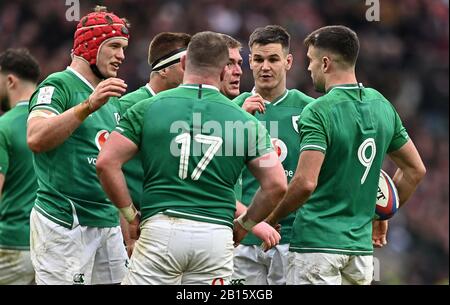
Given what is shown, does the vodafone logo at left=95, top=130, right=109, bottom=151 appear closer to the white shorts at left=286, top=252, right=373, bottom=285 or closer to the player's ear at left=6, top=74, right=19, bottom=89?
the white shorts at left=286, top=252, right=373, bottom=285

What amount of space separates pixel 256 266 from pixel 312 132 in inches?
64.0

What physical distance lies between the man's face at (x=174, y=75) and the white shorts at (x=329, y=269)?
1.86 metres

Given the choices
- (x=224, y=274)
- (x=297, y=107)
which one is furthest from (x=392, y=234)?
A: (x=224, y=274)

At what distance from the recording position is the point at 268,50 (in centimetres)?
830

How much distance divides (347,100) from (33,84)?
10.4 ft

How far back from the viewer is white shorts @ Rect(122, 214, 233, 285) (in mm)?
6391

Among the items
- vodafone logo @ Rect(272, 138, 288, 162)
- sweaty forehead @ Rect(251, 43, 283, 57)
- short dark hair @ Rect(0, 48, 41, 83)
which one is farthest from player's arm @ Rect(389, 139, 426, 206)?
short dark hair @ Rect(0, 48, 41, 83)

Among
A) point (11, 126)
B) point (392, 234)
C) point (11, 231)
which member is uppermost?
point (11, 126)

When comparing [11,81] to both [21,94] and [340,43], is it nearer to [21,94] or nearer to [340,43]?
[21,94]

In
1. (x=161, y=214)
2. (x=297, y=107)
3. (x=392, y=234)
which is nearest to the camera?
(x=161, y=214)

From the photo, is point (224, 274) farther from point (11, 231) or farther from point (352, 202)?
point (11, 231)

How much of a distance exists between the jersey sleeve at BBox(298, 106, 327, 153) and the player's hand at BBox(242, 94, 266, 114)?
413 millimetres

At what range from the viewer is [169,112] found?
6484 millimetres

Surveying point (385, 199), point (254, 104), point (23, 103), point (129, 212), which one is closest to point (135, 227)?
point (129, 212)
